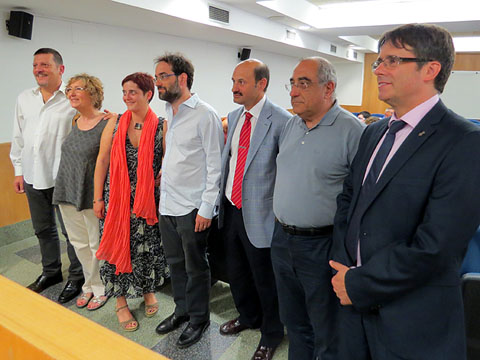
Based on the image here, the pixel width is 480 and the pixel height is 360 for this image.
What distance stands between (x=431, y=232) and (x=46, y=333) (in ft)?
3.18

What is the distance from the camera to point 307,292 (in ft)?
5.10

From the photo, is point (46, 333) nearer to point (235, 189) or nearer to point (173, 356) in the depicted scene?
point (235, 189)

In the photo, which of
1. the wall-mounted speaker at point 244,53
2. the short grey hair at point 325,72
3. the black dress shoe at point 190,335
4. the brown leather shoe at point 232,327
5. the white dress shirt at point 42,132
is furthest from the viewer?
the wall-mounted speaker at point 244,53

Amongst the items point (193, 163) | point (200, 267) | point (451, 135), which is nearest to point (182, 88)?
point (193, 163)

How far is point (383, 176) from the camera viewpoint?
1.10 m

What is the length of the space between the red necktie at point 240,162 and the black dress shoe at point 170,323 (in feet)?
2.98

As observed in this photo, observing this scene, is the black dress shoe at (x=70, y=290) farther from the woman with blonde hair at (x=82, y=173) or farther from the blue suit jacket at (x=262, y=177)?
the blue suit jacket at (x=262, y=177)

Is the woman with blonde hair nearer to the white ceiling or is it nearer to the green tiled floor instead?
the green tiled floor

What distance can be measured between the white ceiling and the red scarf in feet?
5.56

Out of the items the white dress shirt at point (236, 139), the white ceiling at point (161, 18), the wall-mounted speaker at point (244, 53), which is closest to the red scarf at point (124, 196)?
the white dress shirt at point (236, 139)

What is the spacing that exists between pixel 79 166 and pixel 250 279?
132 cm

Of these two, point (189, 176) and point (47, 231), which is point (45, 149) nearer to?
point (47, 231)

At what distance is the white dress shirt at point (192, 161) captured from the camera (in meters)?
1.96

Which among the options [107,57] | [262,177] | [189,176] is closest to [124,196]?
[189,176]
